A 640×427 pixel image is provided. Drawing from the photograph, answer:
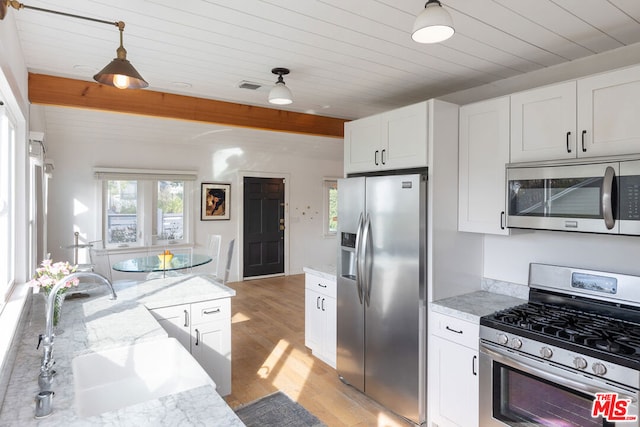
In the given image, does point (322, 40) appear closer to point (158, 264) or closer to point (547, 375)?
point (547, 375)

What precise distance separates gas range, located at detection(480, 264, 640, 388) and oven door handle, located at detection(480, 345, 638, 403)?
0.18 feet

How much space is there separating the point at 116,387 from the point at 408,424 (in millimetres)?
1853

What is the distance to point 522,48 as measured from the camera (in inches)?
88.2

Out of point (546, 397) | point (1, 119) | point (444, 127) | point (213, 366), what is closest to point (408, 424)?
point (546, 397)

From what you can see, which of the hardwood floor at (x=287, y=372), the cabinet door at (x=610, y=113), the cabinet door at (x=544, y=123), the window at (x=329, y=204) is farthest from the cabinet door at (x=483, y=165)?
the window at (x=329, y=204)

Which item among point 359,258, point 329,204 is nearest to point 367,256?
point 359,258

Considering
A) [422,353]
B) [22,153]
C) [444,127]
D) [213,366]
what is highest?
[444,127]

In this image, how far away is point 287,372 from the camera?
3330 millimetres

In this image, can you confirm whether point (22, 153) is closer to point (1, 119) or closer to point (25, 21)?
point (1, 119)

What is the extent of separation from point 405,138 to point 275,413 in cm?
210

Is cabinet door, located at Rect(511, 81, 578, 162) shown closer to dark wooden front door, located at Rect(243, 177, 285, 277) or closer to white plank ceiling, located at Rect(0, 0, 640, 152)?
white plank ceiling, located at Rect(0, 0, 640, 152)

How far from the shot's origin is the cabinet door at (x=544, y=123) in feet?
7.01

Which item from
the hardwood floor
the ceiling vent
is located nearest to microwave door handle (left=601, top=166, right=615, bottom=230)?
the hardwood floor

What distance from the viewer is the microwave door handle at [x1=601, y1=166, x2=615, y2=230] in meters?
1.89
